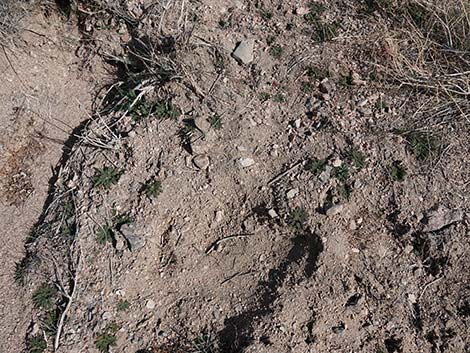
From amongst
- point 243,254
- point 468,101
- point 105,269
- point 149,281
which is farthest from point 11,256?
point 468,101

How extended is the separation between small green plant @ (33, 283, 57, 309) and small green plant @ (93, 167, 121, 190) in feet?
2.57

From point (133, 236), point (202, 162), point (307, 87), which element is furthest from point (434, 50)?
point (133, 236)

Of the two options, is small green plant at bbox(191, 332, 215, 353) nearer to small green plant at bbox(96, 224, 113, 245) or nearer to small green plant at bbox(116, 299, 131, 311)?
small green plant at bbox(116, 299, 131, 311)

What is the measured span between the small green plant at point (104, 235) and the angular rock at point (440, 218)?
82.6 inches

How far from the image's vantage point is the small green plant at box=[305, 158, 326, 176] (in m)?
3.80

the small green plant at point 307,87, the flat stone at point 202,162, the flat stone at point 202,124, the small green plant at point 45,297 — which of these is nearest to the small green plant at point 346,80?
the small green plant at point 307,87

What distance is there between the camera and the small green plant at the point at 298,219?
12.1 feet

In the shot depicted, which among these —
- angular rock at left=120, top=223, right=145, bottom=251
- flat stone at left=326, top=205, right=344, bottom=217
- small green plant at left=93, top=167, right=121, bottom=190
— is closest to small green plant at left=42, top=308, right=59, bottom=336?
angular rock at left=120, top=223, right=145, bottom=251

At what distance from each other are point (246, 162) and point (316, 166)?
1.58ft

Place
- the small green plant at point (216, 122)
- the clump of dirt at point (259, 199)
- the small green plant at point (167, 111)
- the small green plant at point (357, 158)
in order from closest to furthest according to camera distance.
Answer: the clump of dirt at point (259, 199), the small green plant at point (357, 158), the small green plant at point (216, 122), the small green plant at point (167, 111)

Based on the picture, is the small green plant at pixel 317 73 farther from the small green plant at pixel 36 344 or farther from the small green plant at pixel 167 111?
the small green plant at pixel 36 344

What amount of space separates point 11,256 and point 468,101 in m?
3.45

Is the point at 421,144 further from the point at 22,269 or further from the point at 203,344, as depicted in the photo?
the point at 22,269

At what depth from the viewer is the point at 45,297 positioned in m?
3.82
